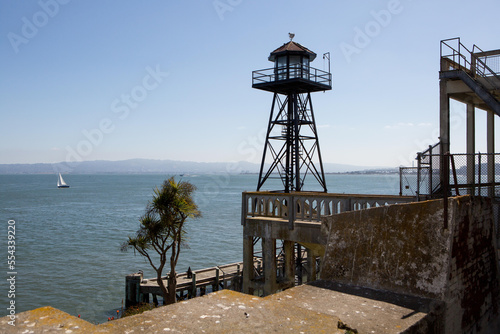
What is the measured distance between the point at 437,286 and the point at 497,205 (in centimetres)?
578

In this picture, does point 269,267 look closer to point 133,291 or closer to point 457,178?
point 457,178

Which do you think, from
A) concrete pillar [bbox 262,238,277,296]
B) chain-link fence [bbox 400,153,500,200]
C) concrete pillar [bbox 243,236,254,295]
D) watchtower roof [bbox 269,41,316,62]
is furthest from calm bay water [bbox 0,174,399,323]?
chain-link fence [bbox 400,153,500,200]

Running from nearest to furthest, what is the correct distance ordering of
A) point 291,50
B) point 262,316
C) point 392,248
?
point 262,316, point 392,248, point 291,50

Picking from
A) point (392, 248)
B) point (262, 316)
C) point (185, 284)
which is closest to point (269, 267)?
point (392, 248)

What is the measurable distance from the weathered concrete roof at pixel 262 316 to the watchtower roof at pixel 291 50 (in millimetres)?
20258

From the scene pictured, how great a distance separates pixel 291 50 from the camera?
24672mm

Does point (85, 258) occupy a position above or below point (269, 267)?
below

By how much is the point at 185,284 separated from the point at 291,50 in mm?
15302

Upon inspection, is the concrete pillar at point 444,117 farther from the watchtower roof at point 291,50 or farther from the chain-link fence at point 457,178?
the watchtower roof at point 291,50

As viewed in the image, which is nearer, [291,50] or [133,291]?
[291,50]

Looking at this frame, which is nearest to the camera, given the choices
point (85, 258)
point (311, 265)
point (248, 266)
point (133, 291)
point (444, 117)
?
point (444, 117)

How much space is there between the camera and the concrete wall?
6047 mm

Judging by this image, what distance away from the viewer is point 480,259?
700cm

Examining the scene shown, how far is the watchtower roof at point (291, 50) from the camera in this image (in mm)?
24688
